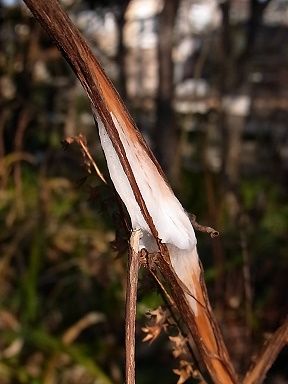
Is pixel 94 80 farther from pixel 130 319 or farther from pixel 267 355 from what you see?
pixel 267 355

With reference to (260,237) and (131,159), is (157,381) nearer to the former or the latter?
(260,237)

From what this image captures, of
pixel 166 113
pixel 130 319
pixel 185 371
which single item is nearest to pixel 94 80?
pixel 130 319

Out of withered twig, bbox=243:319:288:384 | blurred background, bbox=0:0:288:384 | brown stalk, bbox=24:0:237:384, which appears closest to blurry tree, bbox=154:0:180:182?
blurred background, bbox=0:0:288:384

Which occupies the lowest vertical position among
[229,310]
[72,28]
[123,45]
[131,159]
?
[229,310]

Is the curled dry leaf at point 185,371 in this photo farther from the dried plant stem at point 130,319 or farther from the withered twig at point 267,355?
the dried plant stem at point 130,319

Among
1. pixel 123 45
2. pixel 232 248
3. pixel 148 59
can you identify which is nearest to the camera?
pixel 232 248

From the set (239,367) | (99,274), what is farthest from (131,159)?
(99,274)

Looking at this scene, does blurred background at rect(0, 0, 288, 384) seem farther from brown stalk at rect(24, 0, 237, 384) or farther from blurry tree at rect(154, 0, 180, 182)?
brown stalk at rect(24, 0, 237, 384)
